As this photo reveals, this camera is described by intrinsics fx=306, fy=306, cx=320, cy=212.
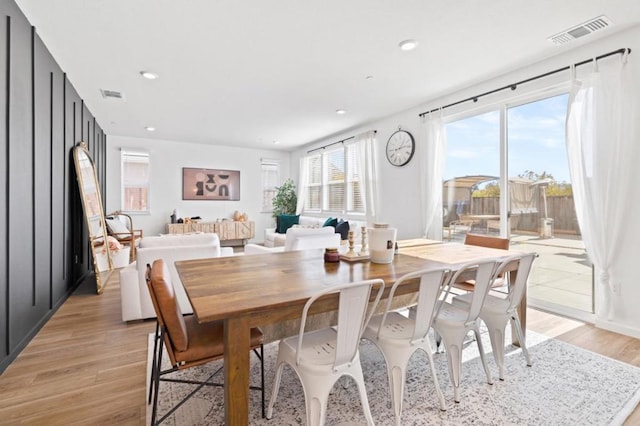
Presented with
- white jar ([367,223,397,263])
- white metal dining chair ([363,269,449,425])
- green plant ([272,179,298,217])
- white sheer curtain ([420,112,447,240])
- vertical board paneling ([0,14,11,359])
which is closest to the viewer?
white metal dining chair ([363,269,449,425])

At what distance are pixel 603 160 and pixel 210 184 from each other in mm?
7189

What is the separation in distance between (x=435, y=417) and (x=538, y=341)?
59.0 inches

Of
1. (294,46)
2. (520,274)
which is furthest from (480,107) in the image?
(520,274)

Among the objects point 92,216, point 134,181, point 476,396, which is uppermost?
point 134,181

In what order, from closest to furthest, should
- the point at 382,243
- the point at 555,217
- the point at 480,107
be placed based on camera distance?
1. the point at 382,243
2. the point at 555,217
3. the point at 480,107

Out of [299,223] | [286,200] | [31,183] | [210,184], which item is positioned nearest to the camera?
[31,183]

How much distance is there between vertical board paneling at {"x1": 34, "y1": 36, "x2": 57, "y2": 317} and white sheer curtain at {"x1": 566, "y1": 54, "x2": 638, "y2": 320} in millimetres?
4909

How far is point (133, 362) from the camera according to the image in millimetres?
2252

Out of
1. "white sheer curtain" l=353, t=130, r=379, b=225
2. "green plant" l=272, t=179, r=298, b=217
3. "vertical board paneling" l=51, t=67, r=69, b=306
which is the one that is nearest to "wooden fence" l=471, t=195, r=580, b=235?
"white sheer curtain" l=353, t=130, r=379, b=225

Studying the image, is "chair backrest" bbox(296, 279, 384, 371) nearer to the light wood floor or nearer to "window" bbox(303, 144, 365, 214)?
the light wood floor

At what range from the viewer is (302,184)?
7801mm

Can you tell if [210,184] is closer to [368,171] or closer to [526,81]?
[368,171]

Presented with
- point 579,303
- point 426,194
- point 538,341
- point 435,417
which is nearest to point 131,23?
point 435,417

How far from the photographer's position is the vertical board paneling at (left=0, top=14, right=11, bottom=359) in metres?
2.08
